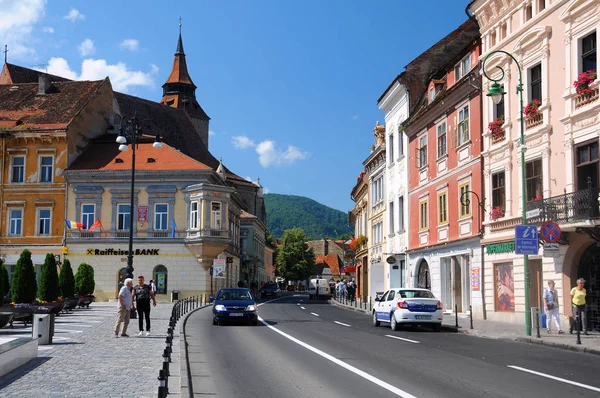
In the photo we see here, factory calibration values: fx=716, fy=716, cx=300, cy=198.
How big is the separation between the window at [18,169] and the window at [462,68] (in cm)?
3694

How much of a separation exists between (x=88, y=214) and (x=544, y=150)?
40222 millimetres

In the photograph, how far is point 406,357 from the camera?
51.4 feet

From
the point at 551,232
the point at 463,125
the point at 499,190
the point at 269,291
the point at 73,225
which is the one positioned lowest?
the point at 269,291

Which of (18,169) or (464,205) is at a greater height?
(18,169)

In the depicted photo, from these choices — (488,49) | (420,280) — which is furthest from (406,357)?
(420,280)

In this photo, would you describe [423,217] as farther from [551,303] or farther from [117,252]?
[117,252]

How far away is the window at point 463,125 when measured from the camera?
3253 cm

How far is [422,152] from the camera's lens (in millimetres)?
39875

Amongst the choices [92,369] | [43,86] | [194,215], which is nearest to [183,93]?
[43,86]

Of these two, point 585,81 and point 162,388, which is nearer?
point 162,388

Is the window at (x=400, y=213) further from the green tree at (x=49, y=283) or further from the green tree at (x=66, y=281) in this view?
the green tree at (x=49, y=283)

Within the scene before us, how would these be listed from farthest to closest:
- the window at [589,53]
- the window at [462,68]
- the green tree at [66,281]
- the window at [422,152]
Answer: the window at [422,152] → the green tree at [66,281] → the window at [462,68] → the window at [589,53]

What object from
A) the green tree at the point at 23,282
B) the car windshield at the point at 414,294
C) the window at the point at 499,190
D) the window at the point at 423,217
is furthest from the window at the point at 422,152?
the green tree at the point at 23,282

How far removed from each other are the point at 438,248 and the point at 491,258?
6867 mm
